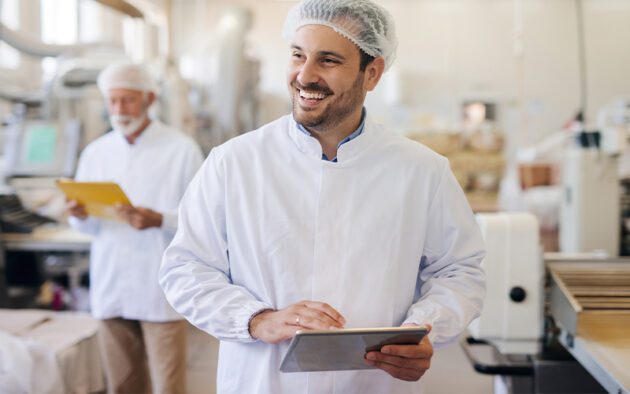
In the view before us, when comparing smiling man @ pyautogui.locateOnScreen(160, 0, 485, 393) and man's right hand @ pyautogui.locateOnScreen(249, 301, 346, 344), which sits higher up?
smiling man @ pyautogui.locateOnScreen(160, 0, 485, 393)

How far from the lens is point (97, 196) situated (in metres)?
1.98

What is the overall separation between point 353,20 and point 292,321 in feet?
1.96

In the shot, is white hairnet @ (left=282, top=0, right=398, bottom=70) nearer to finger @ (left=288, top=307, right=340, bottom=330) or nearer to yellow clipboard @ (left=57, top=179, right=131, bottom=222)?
finger @ (left=288, top=307, right=340, bottom=330)

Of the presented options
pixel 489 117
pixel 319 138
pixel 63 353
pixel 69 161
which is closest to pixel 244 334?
pixel 319 138

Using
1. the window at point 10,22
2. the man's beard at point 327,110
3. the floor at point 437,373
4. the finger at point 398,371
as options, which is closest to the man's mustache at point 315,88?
the man's beard at point 327,110

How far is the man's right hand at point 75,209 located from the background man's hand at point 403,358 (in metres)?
1.40

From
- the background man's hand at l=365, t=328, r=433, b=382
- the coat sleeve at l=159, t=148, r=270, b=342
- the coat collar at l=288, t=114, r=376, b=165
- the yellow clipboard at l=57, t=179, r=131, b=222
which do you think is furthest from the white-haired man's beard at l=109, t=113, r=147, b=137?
the background man's hand at l=365, t=328, r=433, b=382

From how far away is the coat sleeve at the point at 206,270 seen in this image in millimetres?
1138

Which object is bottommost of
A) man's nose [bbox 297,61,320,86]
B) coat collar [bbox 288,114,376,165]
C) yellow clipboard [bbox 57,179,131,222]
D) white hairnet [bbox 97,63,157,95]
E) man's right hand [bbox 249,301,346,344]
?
man's right hand [bbox 249,301,346,344]

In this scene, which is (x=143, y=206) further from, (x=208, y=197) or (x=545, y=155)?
(x=545, y=155)

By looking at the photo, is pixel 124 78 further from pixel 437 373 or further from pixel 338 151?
pixel 437 373

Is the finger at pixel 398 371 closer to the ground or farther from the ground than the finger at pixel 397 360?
closer to the ground

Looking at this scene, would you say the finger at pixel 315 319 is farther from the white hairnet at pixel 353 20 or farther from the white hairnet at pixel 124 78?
the white hairnet at pixel 124 78

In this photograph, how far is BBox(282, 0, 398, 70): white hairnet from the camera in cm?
120
